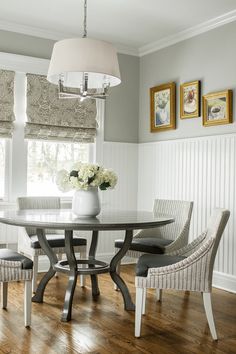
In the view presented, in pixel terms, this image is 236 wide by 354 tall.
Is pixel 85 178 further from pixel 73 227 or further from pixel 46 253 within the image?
pixel 46 253

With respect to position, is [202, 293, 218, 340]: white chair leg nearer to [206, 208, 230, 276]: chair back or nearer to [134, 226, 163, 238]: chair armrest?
[206, 208, 230, 276]: chair back

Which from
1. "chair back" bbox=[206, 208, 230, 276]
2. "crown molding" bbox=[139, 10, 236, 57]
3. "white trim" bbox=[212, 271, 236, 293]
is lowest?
"white trim" bbox=[212, 271, 236, 293]

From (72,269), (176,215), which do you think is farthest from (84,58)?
(176,215)

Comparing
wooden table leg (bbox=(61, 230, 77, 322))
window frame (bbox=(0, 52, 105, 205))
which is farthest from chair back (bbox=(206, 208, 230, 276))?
window frame (bbox=(0, 52, 105, 205))

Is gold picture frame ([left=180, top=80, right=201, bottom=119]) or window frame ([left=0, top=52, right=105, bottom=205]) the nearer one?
gold picture frame ([left=180, top=80, right=201, bottom=119])

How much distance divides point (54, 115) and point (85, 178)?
1.85m

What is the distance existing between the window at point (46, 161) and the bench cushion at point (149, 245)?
1406 millimetres

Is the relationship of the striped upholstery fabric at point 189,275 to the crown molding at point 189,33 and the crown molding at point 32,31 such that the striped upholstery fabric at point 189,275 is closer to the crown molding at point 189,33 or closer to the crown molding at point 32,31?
the crown molding at point 189,33

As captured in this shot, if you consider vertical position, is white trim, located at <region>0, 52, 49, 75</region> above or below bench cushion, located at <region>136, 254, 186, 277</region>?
above

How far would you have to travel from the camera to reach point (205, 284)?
308cm

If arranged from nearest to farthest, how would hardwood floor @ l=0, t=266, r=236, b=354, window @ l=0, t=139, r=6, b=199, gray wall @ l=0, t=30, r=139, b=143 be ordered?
hardwood floor @ l=0, t=266, r=236, b=354 < window @ l=0, t=139, r=6, b=199 < gray wall @ l=0, t=30, r=139, b=143

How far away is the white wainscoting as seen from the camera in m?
4.58

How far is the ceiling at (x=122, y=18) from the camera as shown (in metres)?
4.43

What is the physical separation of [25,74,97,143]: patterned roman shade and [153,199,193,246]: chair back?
1404 mm
